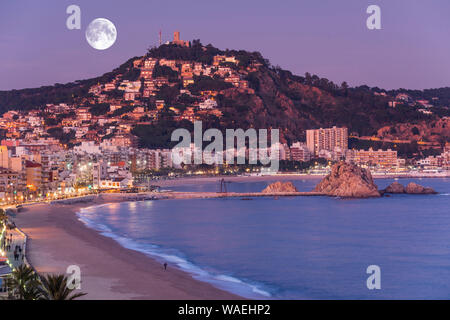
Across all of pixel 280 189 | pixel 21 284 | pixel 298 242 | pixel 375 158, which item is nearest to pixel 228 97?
pixel 375 158

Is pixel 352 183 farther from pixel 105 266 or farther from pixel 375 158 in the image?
pixel 375 158

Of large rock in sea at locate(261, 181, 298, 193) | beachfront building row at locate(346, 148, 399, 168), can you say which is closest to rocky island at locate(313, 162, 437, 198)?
large rock in sea at locate(261, 181, 298, 193)

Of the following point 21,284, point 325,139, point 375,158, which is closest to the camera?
point 21,284

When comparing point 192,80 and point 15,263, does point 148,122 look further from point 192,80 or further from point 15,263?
point 15,263

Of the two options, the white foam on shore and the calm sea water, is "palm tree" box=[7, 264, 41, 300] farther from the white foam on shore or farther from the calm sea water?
the calm sea water

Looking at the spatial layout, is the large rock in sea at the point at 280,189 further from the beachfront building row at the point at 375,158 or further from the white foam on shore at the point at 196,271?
the beachfront building row at the point at 375,158

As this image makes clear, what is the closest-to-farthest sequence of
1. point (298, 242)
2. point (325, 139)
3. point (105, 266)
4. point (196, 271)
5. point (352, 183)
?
point (105, 266) → point (196, 271) → point (298, 242) → point (352, 183) → point (325, 139)
